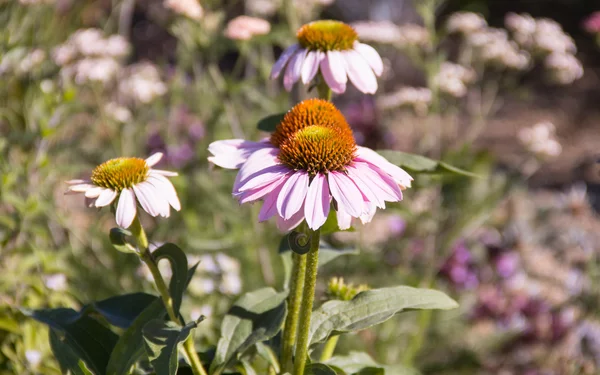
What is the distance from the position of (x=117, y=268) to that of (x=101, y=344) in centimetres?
136

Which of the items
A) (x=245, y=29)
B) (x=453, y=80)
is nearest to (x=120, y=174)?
(x=245, y=29)

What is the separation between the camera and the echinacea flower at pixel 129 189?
88cm

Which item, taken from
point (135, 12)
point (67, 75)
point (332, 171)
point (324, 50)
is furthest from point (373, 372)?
point (135, 12)

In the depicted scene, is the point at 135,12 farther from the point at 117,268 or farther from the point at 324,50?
the point at 324,50

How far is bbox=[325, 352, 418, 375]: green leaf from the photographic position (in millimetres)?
1039

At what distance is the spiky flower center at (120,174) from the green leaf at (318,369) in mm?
390

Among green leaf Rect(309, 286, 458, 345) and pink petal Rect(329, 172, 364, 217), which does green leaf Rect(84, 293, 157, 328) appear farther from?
pink petal Rect(329, 172, 364, 217)

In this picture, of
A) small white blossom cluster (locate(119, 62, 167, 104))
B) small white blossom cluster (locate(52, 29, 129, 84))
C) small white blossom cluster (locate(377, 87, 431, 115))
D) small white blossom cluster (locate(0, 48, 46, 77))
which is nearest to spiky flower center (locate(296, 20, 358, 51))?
small white blossom cluster (locate(0, 48, 46, 77))

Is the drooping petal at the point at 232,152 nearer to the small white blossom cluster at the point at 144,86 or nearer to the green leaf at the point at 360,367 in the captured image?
the green leaf at the point at 360,367

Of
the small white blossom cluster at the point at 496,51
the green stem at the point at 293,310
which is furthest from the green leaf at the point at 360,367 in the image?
the small white blossom cluster at the point at 496,51

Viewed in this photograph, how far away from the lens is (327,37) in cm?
111

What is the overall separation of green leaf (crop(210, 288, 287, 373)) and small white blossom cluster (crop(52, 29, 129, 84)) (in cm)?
160

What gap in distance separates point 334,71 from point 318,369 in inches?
20.1

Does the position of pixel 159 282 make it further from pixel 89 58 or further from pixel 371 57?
pixel 89 58
